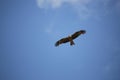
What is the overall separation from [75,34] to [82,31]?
1140 mm

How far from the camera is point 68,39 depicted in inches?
874

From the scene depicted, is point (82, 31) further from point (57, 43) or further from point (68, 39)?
point (57, 43)

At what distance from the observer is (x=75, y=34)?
22172mm

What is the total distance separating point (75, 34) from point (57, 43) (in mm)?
3149

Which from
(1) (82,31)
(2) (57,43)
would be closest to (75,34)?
(1) (82,31)

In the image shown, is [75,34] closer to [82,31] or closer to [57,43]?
[82,31]

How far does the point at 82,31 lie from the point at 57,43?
14.1ft

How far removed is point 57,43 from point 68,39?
75.6 inches

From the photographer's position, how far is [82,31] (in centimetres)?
2194

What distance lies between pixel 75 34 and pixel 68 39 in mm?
1303

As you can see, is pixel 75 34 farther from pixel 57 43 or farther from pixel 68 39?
pixel 57 43

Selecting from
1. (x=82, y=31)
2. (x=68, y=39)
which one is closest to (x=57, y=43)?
(x=68, y=39)
